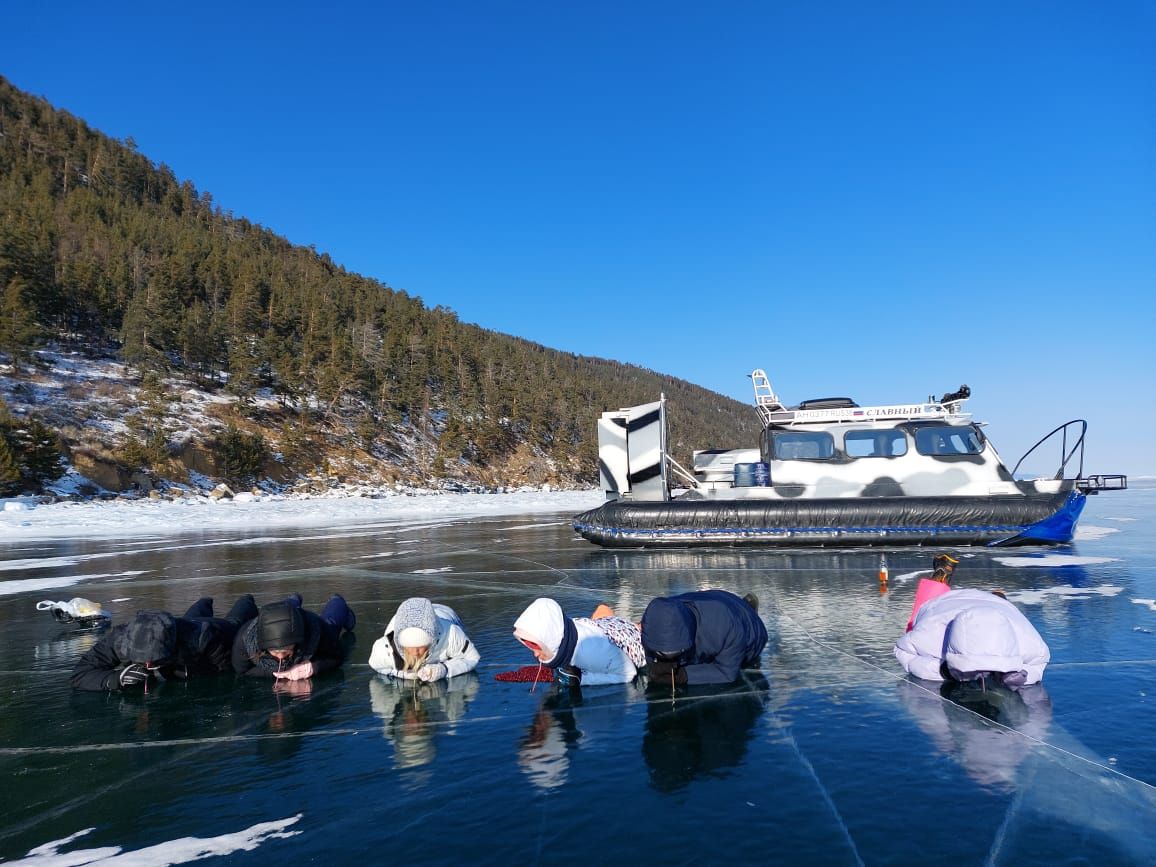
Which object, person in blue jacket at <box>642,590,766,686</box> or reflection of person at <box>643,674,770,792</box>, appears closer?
reflection of person at <box>643,674,770,792</box>

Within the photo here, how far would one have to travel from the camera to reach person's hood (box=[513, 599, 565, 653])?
506cm

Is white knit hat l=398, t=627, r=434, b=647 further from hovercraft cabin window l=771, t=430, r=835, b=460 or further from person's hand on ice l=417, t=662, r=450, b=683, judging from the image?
hovercraft cabin window l=771, t=430, r=835, b=460

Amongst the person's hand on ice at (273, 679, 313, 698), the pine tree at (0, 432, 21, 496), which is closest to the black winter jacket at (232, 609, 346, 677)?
the person's hand on ice at (273, 679, 313, 698)

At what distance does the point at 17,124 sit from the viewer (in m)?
101

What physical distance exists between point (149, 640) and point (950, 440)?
14652 millimetres

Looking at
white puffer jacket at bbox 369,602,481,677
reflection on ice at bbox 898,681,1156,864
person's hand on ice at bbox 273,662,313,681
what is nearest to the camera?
reflection on ice at bbox 898,681,1156,864

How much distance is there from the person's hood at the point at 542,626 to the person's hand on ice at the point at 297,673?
7.10 feet

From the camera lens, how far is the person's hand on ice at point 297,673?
595 cm

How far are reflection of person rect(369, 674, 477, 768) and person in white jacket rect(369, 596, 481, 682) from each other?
0.35 feet

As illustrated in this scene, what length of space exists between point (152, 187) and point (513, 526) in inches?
4415

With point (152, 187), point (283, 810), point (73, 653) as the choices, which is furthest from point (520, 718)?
point (152, 187)

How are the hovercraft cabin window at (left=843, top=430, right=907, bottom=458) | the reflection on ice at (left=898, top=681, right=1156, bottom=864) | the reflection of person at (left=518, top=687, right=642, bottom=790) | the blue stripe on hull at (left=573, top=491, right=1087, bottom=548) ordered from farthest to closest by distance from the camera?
the hovercraft cabin window at (left=843, top=430, right=907, bottom=458) < the blue stripe on hull at (left=573, top=491, right=1087, bottom=548) < the reflection of person at (left=518, top=687, right=642, bottom=790) < the reflection on ice at (left=898, top=681, right=1156, bottom=864)

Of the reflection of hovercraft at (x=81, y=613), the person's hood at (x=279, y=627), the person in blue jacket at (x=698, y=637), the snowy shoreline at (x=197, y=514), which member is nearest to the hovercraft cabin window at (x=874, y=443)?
the person in blue jacket at (x=698, y=637)

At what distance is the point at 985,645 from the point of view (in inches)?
199
